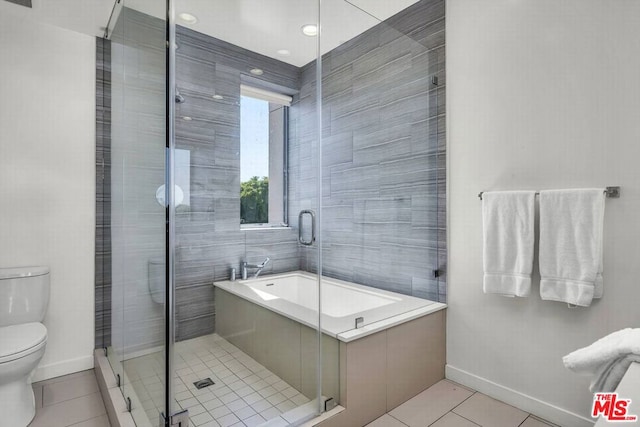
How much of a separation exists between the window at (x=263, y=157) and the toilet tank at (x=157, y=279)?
75cm

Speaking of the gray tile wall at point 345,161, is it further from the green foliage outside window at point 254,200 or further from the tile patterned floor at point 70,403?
the tile patterned floor at point 70,403

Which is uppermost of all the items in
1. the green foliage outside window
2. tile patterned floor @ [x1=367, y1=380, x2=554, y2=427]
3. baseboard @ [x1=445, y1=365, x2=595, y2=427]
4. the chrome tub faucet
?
the green foliage outside window

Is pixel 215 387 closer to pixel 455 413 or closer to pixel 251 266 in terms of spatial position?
pixel 251 266

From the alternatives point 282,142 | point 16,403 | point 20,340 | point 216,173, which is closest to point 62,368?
point 16,403

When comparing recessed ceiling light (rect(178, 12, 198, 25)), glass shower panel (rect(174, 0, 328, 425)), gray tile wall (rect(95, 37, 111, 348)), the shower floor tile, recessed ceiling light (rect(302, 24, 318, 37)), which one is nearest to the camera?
the shower floor tile

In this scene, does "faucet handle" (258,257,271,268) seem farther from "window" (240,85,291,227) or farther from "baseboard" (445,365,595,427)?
"baseboard" (445,365,595,427)

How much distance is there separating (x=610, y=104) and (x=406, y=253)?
137 cm

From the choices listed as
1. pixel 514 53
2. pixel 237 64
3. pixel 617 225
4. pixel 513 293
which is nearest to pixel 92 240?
pixel 237 64

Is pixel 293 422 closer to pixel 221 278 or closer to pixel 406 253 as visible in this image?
pixel 221 278

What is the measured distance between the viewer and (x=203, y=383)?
1863 mm

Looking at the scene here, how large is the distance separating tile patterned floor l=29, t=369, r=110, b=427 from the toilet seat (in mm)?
439

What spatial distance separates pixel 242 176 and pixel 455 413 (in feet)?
6.19

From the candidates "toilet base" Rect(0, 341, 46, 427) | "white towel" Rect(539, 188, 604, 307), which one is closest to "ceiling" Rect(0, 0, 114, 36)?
"toilet base" Rect(0, 341, 46, 427)

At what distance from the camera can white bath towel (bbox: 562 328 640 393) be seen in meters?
0.96
